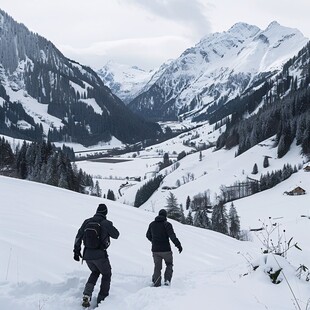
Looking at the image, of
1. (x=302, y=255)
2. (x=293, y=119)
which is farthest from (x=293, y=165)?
(x=302, y=255)

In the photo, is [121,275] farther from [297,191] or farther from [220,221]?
[297,191]

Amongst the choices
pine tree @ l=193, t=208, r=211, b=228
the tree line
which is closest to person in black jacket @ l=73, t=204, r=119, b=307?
the tree line

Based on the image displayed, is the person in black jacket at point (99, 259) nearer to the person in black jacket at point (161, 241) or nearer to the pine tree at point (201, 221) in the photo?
the person in black jacket at point (161, 241)

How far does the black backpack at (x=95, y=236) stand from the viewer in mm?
9391

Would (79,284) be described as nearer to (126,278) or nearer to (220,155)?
(126,278)

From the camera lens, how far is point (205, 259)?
57.2 ft

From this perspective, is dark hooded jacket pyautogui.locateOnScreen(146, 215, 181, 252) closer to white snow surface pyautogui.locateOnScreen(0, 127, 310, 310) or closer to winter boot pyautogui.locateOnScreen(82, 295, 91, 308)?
white snow surface pyautogui.locateOnScreen(0, 127, 310, 310)

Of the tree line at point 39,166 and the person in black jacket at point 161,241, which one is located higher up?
the tree line at point 39,166

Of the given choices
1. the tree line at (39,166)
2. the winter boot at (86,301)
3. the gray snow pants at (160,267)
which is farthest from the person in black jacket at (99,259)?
the tree line at (39,166)

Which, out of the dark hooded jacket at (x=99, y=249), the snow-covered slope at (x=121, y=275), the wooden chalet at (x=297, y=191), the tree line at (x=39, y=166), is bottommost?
the snow-covered slope at (x=121, y=275)

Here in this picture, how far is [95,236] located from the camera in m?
9.41

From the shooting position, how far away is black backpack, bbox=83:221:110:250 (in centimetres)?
939

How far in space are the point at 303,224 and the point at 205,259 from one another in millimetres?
56572

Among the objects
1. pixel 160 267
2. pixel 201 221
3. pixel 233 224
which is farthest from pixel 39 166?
pixel 160 267
